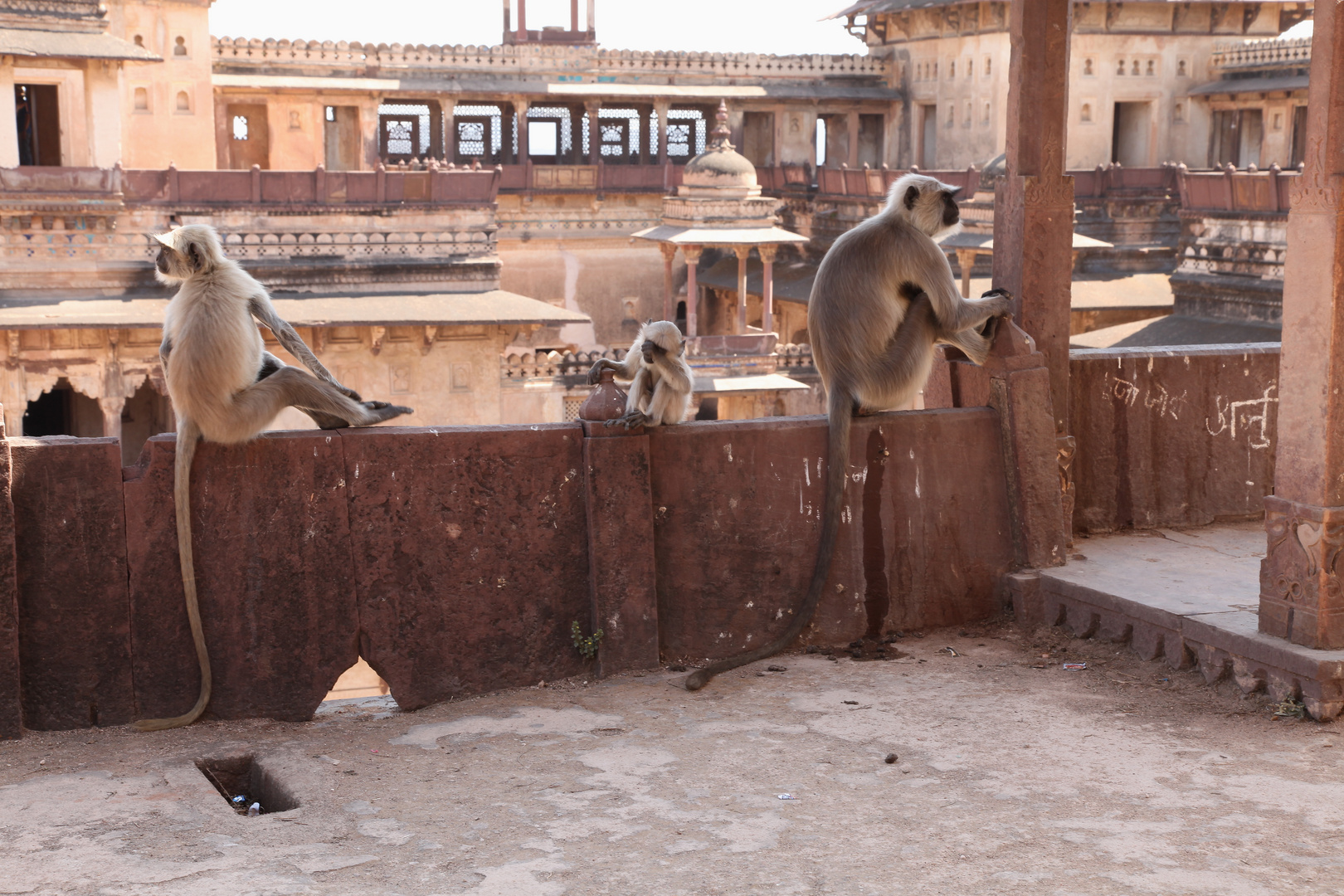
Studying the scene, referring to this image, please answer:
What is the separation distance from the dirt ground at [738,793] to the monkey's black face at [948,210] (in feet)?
5.10

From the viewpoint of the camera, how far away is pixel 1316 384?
13.6ft

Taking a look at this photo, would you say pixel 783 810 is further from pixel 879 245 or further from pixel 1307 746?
pixel 879 245

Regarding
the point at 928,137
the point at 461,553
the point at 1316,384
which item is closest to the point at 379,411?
the point at 461,553

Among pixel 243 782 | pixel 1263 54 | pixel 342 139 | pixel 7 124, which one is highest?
pixel 1263 54

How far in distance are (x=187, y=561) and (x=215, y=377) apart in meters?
0.55

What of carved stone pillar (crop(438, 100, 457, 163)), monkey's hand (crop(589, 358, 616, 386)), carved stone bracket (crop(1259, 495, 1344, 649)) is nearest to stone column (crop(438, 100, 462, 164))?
carved stone pillar (crop(438, 100, 457, 163))

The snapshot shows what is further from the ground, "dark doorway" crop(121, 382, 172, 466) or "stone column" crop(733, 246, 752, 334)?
"stone column" crop(733, 246, 752, 334)

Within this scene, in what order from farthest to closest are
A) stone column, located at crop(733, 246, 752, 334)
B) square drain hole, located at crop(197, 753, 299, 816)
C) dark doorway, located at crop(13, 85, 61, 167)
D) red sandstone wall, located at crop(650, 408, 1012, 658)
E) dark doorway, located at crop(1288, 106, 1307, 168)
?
1. dark doorway, located at crop(1288, 106, 1307, 168)
2. stone column, located at crop(733, 246, 752, 334)
3. dark doorway, located at crop(13, 85, 61, 167)
4. red sandstone wall, located at crop(650, 408, 1012, 658)
5. square drain hole, located at crop(197, 753, 299, 816)

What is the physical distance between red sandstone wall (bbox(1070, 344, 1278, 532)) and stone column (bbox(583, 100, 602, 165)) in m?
21.1

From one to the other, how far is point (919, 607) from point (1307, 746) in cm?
145

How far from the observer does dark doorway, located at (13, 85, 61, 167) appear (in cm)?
1716

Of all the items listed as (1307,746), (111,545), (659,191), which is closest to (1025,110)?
(1307,746)

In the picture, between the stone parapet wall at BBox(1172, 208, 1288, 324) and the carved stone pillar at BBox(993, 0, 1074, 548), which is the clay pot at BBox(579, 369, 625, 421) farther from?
the stone parapet wall at BBox(1172, 208, 1288, 324)

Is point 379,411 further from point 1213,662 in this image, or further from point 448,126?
point 448,126
